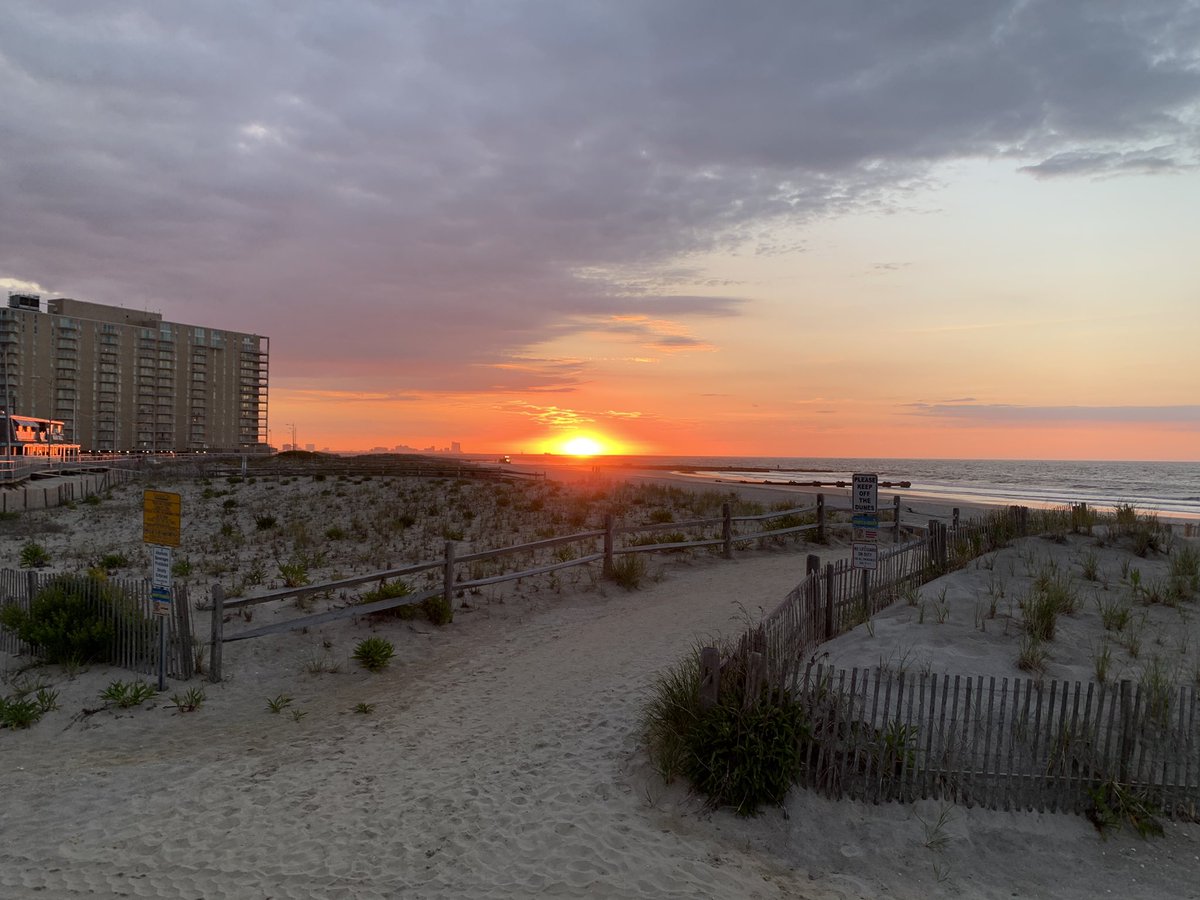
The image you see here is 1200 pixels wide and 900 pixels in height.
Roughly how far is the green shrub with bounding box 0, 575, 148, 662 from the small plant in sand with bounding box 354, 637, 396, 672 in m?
2.69

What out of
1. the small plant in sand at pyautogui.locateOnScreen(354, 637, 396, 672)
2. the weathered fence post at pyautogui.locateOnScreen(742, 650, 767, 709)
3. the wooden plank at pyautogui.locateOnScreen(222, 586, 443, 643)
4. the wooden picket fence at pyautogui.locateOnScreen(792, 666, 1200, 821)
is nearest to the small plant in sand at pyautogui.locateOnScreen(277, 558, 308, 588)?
the wooden plank at pyautogui.locateOnScreen(222, 586, 443, 643)

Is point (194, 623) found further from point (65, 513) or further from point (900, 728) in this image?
point (65, 513)

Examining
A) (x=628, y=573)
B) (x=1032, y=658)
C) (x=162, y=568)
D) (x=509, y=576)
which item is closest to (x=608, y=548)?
(x=628, y=573)

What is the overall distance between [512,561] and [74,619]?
826 centimetres

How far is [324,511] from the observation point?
1105 inches

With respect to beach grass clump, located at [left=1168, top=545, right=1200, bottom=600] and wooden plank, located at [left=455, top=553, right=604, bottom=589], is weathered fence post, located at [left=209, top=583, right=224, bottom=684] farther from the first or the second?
beach grass clump, located at [left=1168, top=545, right=1200, bottom=600]

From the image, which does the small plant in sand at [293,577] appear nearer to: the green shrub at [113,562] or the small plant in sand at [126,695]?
the small plant in sand at [126,695]

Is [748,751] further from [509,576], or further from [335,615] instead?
[509,576]

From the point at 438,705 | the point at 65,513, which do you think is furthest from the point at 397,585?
the point at 65,513

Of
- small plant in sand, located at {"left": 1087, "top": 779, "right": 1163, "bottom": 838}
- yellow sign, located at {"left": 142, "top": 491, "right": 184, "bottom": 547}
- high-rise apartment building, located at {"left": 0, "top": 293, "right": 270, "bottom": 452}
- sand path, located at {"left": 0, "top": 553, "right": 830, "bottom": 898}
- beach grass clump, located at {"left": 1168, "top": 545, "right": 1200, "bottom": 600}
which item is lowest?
sand path, located at {"left": 0, "top": 553, "right": 830, "bottom": 898}

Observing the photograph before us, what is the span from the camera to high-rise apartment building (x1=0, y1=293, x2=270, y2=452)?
12131 cm

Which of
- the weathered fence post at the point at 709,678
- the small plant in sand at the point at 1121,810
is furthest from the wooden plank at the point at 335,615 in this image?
the small plant in sand at the point at 1121,810

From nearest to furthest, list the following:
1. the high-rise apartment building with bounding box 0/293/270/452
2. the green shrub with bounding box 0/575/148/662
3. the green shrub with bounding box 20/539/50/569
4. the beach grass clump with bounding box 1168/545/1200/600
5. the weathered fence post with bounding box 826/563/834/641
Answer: the weathered fence post with bounding box 826/563/834/641, the green shrub with bounding box 0/575/148/662, the beach grass clump with bounding box 1168/545/1200/600, the green shrub with bounding box 20/539/50/569, the high-rise apartment building with bounding box 0/293/270/452

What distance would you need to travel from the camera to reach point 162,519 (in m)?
9.19
